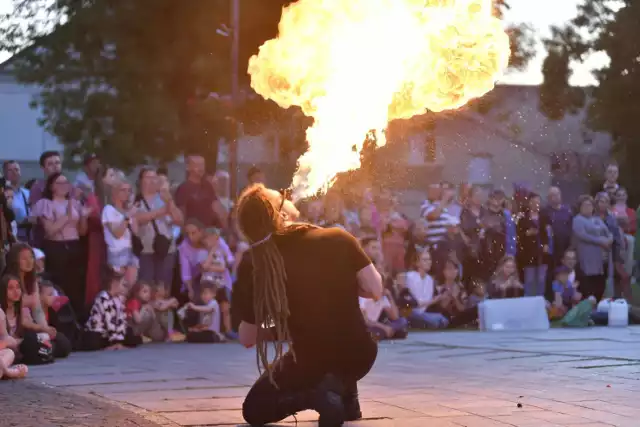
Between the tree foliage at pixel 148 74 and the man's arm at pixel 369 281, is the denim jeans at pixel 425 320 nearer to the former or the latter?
the man's arm at pixel 369 281

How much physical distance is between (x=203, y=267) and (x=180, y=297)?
1.52 feet

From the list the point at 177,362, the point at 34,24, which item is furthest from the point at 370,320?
the point at 34,24

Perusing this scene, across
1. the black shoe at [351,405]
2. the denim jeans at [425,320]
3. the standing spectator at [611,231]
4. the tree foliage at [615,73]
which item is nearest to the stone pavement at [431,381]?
the black shoe at [351,405]

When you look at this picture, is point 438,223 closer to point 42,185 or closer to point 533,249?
point 533,249

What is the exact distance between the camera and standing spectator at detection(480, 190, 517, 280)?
678 inches

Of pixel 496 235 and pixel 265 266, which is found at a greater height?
pixel 496 235

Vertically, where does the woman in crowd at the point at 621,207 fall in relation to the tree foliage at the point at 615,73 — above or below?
below

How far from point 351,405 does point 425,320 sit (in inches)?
Answer: 353

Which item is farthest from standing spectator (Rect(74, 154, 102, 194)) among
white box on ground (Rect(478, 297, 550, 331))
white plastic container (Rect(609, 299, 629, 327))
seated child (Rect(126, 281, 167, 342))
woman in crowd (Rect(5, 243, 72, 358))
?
white plastic container (Rect(609, 299, 629, 327))

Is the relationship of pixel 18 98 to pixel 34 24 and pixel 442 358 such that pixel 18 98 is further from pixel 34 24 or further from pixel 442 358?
pixel 442 358

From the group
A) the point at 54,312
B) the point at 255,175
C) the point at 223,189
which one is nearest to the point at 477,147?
the point at 223,189

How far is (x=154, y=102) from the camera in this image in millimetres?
29391

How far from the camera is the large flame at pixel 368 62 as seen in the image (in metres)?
9.48

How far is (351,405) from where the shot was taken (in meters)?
7.36
